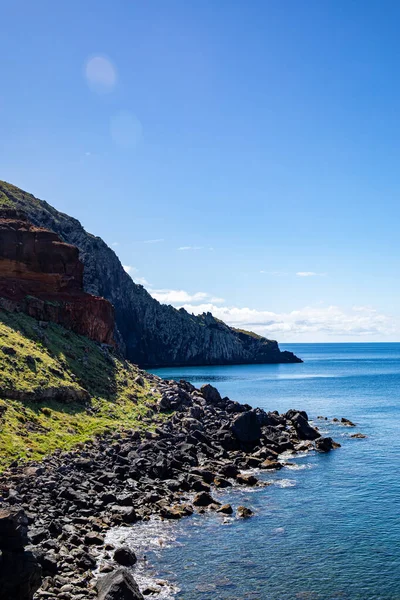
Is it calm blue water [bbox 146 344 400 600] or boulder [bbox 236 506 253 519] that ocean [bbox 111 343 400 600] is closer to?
calm blue water [bbox 146 344 400 600]

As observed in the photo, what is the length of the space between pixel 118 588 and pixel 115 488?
1994 centimetres

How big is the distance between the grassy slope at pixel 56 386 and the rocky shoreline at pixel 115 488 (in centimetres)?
302

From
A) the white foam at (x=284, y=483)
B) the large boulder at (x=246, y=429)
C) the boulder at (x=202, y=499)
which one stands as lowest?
the white foam at (x=284, y=483)

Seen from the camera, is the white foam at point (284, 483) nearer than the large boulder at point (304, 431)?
Yes

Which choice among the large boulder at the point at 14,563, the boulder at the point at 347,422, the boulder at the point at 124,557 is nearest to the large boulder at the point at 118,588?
the large boulder at the point at 14,563

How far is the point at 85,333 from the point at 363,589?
7088 centimetres

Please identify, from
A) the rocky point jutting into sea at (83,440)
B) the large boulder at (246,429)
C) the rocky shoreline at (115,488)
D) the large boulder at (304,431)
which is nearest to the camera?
the rocky shoreline at (115,488)

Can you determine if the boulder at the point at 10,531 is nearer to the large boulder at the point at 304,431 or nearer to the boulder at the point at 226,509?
the boulder at the point at 226,509

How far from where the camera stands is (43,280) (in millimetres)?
89125

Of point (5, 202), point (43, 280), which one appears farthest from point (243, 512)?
point (5, 202)

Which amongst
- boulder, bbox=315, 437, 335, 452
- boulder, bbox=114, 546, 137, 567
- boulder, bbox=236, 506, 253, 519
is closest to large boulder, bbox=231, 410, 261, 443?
boulder, bbox=315, 437, 335, 452

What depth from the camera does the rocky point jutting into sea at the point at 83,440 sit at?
3020 centimetres

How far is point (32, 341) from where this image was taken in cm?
7450

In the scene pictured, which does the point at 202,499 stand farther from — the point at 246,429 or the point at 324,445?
the point at 324,445
